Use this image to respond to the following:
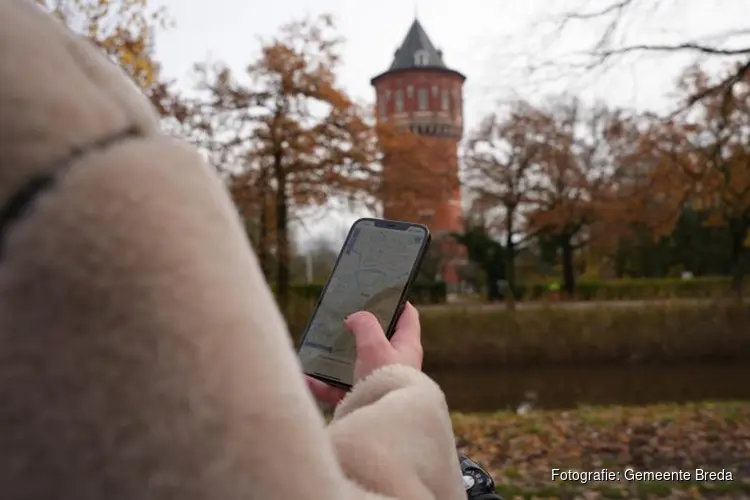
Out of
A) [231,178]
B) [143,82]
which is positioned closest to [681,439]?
[143,82]

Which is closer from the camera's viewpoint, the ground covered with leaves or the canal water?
the ground covered with leaves

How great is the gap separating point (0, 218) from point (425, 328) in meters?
14.8

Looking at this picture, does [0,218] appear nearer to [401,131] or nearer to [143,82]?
[143,82]

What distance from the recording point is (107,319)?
1.90 ft

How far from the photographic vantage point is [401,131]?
58.0ft

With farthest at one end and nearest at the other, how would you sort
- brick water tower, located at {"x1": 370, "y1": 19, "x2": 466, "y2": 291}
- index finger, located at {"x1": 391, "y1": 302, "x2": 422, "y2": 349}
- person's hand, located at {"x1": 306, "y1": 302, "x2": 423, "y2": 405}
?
brick water tower, located at {"x1": 370, "y1": 19, "x2": 466, "y2": 291}, index finger, located at {"x1": 391, "y1": 302, "x2": 422, "y2": 349}, person's hand, located at {"x1": 306, "y1": 302, "x2": 423, "y2": 405}

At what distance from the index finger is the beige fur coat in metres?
0.68

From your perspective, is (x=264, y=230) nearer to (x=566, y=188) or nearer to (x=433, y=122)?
(x=566, y=188)

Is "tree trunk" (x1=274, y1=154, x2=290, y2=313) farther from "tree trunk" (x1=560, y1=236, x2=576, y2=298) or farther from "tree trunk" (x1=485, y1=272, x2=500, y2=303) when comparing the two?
"tree trunk" (x1=560, y1=236, x2=576, y2=298)

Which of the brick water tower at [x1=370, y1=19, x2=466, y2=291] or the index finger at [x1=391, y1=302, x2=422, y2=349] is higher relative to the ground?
the brick water tower at [x1=370, y1=19, x2=466, y2=291]

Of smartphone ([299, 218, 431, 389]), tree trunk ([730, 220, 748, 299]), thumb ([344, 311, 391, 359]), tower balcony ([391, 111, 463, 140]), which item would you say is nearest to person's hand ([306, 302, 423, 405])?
thumb ([344, 311, 391, 359])

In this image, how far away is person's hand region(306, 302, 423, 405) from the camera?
1.19 metres

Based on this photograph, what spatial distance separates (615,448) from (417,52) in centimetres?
3955

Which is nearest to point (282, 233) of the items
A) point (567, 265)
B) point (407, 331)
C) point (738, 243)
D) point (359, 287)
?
point (567, 265)
